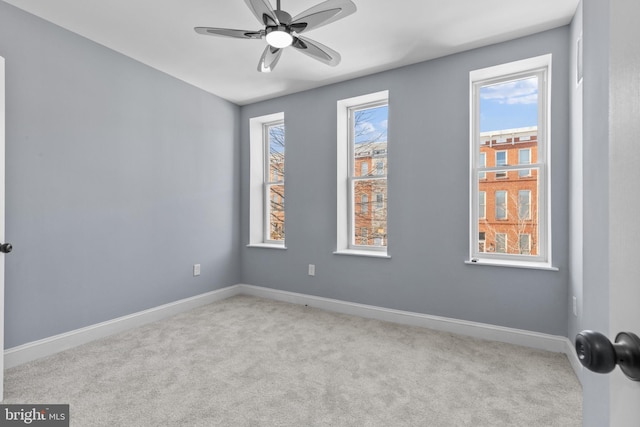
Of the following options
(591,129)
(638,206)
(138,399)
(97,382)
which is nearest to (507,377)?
(591,129)

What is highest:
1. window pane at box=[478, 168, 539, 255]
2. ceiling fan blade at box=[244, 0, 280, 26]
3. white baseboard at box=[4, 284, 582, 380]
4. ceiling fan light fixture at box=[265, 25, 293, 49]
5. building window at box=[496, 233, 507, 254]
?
ceiling fan blade at box=[244, 0, 280, 26]

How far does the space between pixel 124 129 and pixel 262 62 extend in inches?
63.4

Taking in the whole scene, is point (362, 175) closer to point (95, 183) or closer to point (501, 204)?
point (501, 204)

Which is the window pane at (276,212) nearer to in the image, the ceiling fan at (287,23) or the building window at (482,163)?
the ceiling fan at (287,23)

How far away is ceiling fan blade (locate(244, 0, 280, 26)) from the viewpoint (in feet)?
5.75

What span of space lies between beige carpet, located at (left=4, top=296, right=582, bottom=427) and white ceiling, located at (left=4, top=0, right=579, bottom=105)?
2.64 metres

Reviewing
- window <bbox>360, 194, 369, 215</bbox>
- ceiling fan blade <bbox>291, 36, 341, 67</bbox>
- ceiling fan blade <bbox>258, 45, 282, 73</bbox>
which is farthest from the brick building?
ceiling fan blade <bbox>258, 45, 282, 73</bbox>

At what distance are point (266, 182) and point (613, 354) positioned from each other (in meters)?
4.28

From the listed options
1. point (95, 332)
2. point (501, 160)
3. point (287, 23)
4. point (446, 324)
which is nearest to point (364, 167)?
point (501, 160)

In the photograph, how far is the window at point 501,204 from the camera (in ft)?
9.54

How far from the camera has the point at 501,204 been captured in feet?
9.59

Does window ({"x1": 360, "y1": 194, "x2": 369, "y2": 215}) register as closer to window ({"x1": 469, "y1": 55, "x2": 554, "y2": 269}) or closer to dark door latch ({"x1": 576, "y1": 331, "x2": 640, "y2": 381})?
window ({"x1": 469, "y1": 55, "x2": 554, "y2": 269})

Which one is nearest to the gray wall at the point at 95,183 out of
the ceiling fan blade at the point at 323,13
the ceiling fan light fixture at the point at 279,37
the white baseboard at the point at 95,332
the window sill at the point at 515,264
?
the white baseboard at the point at 95,332

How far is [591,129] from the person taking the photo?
0.80 meters
